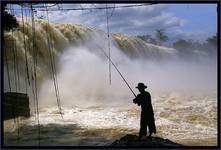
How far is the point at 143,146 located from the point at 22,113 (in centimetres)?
721

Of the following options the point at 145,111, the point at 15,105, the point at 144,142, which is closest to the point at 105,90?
the point at 15,105

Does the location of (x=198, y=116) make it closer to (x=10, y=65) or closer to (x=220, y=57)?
(x=10, y=65)

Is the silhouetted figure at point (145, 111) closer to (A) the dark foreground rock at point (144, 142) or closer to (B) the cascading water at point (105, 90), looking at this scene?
(A) the dark foreground rock at point (144, 142)

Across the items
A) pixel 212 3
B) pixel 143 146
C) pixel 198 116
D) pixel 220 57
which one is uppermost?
Result: pixel 212 3

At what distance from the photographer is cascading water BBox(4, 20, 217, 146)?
12930 millimetres

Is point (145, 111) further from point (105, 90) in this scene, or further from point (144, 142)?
point (105, 90)

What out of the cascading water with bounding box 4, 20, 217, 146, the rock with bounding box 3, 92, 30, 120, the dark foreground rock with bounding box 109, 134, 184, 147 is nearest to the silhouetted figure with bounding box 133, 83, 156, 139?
the dark foreground rock with bounding box 109, 134, 184, 147

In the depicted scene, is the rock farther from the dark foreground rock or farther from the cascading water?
the dark foreground rock

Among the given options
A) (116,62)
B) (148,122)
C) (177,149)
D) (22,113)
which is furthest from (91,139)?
(116,62)

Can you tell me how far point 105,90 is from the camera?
66.9 feet

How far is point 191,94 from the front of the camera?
19797 mm

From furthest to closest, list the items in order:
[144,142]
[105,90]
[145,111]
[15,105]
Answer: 1. [105,90]
2. [15,105]
3. [145,111]
4. [144,142]

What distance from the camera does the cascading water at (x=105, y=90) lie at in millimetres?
12930

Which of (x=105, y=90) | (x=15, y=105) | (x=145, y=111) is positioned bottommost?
(x=105, y=90)
